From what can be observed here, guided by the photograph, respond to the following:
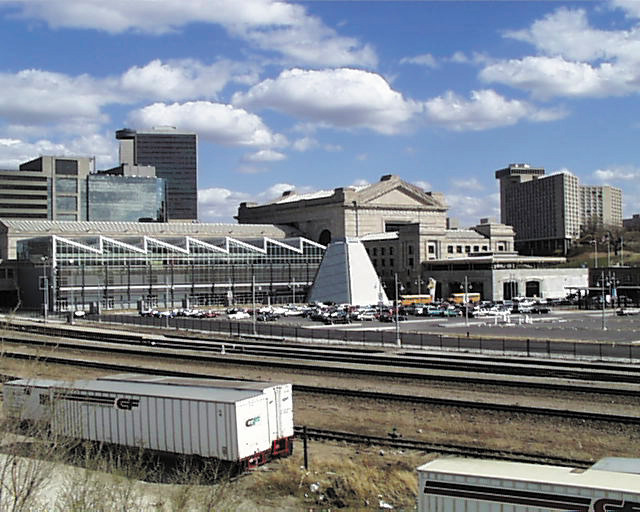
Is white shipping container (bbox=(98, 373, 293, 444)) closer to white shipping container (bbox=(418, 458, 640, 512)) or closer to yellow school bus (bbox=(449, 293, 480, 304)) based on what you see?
white shipping container (bbox=(418, 458, 640, 512))

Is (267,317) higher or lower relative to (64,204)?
→ lower

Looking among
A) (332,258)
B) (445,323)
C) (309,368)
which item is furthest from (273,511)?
(332,258)

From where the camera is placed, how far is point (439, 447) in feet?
86.1

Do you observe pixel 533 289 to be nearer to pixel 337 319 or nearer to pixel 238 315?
pixel 337 319

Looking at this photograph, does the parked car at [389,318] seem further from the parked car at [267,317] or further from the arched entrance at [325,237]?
the arched entrance at [325,237]

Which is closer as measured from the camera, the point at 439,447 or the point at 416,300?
the point at 439,447

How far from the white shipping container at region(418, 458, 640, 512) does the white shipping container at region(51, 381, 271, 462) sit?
8.98m

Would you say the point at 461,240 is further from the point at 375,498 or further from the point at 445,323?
the point at 375,498

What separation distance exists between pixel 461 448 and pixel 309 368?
17904mm

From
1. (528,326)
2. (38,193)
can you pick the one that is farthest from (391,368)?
(38,193)

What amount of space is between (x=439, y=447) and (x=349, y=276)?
74.4 meters

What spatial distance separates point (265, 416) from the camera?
77.9 ft

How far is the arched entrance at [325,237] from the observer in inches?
5536

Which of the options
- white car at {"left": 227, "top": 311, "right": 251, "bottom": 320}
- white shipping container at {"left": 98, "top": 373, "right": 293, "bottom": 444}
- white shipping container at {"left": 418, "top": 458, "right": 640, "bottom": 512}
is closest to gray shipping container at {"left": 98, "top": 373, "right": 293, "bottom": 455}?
white shipping container at {"left": 98, "top": 373, "right": 293, "bottom": 444}
